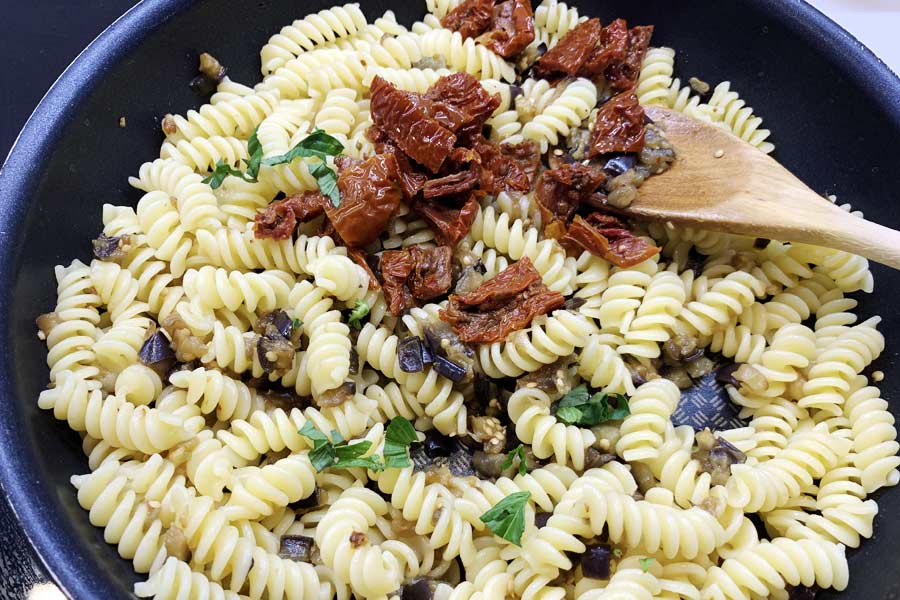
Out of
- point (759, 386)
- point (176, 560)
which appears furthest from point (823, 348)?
point (176, 560)

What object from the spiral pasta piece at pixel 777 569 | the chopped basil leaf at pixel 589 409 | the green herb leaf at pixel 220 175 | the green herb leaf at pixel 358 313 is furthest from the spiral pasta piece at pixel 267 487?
the spiral pasta piece at pixel 777 569

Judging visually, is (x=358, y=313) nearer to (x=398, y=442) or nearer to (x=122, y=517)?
(x=398, y=442)

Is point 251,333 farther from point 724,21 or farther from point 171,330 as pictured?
point 724,21

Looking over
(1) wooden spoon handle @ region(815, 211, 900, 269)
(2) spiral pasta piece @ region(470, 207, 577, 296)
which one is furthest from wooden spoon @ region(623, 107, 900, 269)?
(2) spiral pasta piece @ region(470, 207, 577, 296)

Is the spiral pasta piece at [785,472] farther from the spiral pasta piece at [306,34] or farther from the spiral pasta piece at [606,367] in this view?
the spiral pasta piece at [306,34]

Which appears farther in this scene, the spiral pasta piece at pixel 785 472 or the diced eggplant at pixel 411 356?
the diced eggplant at pixel 411 356

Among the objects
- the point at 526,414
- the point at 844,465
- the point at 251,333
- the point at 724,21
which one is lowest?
the point at 844,465

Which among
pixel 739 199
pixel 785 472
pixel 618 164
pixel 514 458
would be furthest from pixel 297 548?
pixel 739 199
